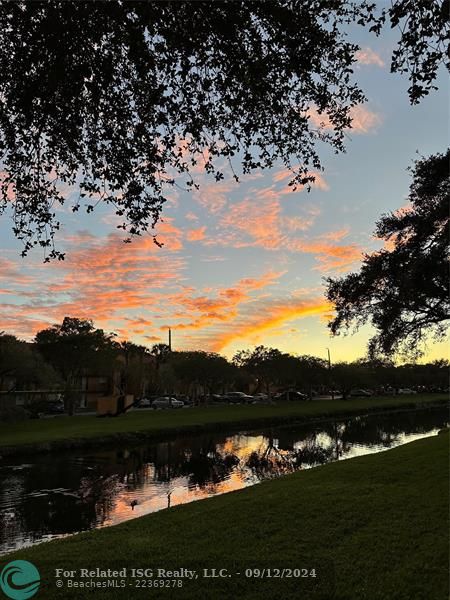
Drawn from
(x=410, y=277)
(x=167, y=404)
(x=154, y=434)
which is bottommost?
(x=154, y=434)

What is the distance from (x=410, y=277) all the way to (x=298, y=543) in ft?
27.6

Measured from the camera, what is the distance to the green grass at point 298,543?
254 inches

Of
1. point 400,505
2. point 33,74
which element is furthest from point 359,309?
point 33,74

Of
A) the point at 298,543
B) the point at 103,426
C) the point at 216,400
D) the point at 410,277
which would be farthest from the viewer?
the point at 216,400

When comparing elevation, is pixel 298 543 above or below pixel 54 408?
below

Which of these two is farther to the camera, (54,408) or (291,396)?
(291,396)

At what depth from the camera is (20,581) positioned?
7.27 m

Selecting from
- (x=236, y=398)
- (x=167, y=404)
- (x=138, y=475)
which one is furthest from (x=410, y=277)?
(x=236, y=398)

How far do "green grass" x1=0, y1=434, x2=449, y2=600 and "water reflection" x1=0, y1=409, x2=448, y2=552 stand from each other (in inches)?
178

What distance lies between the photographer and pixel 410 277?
13867 mm

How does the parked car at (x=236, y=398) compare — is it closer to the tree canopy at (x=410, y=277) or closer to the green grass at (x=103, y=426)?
the green grass at (x=103, y=426)

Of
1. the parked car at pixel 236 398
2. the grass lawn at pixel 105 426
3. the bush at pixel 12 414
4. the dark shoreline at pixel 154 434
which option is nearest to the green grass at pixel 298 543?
the dark shoreline at pixel 154 434

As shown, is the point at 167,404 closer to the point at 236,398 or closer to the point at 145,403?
the point at 145,403

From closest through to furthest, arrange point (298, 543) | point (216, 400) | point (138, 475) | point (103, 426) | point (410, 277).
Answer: point (298, 543), point (410, 277), point (138, 475), point (103, 426), point (216, 400)
